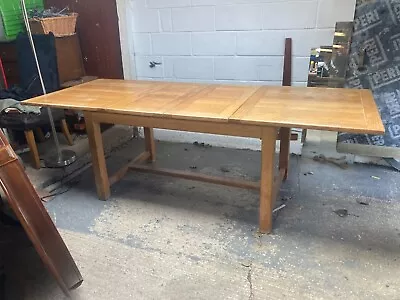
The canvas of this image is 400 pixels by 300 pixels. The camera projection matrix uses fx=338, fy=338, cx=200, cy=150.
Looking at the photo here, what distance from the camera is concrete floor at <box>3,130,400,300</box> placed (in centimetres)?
165

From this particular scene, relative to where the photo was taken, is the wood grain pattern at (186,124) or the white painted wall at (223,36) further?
the white painted wall at (223,36)

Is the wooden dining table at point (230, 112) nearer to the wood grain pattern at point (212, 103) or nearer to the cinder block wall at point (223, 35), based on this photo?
the wood grain pattern at point (212, 103)

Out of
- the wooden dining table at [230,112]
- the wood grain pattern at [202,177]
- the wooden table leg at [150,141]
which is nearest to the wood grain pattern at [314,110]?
the wooden dining table at [230,112]

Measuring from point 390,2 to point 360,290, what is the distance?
1978mm

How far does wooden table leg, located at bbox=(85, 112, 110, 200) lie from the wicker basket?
57.0 inches

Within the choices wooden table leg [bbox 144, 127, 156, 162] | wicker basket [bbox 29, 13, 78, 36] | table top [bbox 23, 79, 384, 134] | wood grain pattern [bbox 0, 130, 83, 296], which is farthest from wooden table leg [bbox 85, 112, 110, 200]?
wicker basket [bbox 29, 13, 78, 36]

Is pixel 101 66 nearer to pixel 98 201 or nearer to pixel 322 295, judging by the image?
pixel 98 201

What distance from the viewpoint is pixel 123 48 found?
3318 mm

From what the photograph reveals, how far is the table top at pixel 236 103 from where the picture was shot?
1.62m

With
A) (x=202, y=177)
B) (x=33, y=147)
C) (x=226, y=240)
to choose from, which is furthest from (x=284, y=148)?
(x=33, y=147)

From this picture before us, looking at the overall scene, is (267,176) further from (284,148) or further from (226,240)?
(284,148)

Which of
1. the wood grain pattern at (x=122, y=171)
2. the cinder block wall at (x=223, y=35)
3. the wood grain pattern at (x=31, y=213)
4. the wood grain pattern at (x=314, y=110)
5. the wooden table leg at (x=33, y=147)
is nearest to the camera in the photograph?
the wood grain pattern at (x=31, y=213)

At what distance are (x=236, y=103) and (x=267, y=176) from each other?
458mm

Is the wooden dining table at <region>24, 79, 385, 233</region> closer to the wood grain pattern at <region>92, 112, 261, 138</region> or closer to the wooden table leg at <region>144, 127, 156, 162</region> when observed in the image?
the wood grain pattern at <region>92, 112, 261, 138</region>
